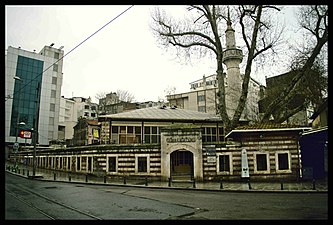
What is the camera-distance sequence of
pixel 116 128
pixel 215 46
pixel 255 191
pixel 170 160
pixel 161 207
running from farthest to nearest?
pixel 116 128, pixel 215 46, pixel 170 160, pixel 255 191, pixel 161 207

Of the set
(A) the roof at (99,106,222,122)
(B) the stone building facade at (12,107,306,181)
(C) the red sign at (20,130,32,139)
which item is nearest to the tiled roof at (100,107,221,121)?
(A) the roof at (99,106,222,122)

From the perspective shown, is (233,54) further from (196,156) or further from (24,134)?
(24,134)

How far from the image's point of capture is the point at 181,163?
83.7ft

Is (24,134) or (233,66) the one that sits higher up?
(233,66)

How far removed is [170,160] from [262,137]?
7365 millimetres

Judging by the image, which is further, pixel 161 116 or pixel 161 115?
pixel 161 115

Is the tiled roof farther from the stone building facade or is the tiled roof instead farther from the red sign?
the red sign

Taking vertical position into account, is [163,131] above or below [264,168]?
above

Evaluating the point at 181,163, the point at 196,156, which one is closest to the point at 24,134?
the point at 196,156

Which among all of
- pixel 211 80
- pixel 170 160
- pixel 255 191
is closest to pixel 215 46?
pixel 170 160

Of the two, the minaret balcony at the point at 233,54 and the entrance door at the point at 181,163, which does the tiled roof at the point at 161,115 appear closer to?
the entrance door at the point at 181,163

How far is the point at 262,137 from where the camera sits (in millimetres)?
21250

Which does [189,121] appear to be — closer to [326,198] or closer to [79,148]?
[79,148]

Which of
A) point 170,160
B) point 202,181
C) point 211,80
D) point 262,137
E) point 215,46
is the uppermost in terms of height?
point 211,80
